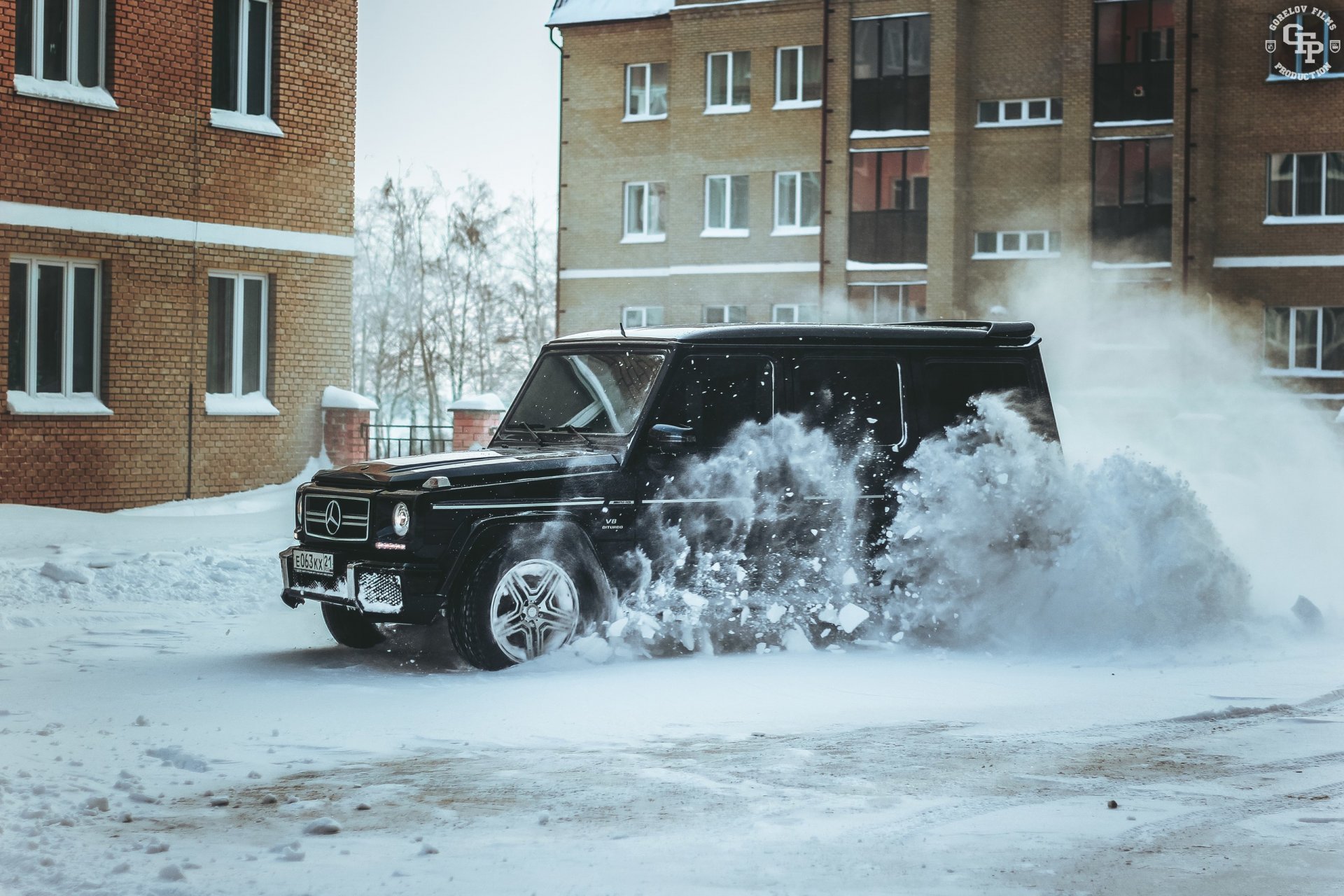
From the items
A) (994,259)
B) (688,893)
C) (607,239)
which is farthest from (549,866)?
(607,239)

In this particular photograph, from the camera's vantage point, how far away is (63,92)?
16.7 meters

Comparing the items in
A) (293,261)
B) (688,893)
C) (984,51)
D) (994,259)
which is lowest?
(688,893)

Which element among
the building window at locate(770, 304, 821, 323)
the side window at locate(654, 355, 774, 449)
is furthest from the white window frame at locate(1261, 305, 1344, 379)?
the side window at locate(654, 355, 774, 449)

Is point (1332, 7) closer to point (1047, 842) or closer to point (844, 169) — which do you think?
point (844, 169)

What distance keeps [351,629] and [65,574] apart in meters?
3.30

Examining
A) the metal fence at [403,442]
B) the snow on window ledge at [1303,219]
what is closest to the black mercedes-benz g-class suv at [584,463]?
the metal fence at [403,442]

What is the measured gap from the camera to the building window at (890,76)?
120 ft

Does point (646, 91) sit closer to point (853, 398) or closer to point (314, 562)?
point (853, 398)

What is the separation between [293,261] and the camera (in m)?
19.0

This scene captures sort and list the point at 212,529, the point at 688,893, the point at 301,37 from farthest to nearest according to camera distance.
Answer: the point at 301,37, the point at 212,529, the point at 688,893

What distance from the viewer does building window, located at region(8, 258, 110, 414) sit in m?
16.6

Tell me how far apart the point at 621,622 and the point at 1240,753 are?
344cm

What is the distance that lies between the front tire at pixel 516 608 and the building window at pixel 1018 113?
2928 centimetres

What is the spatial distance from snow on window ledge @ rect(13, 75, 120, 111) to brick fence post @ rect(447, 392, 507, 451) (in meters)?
5.56
